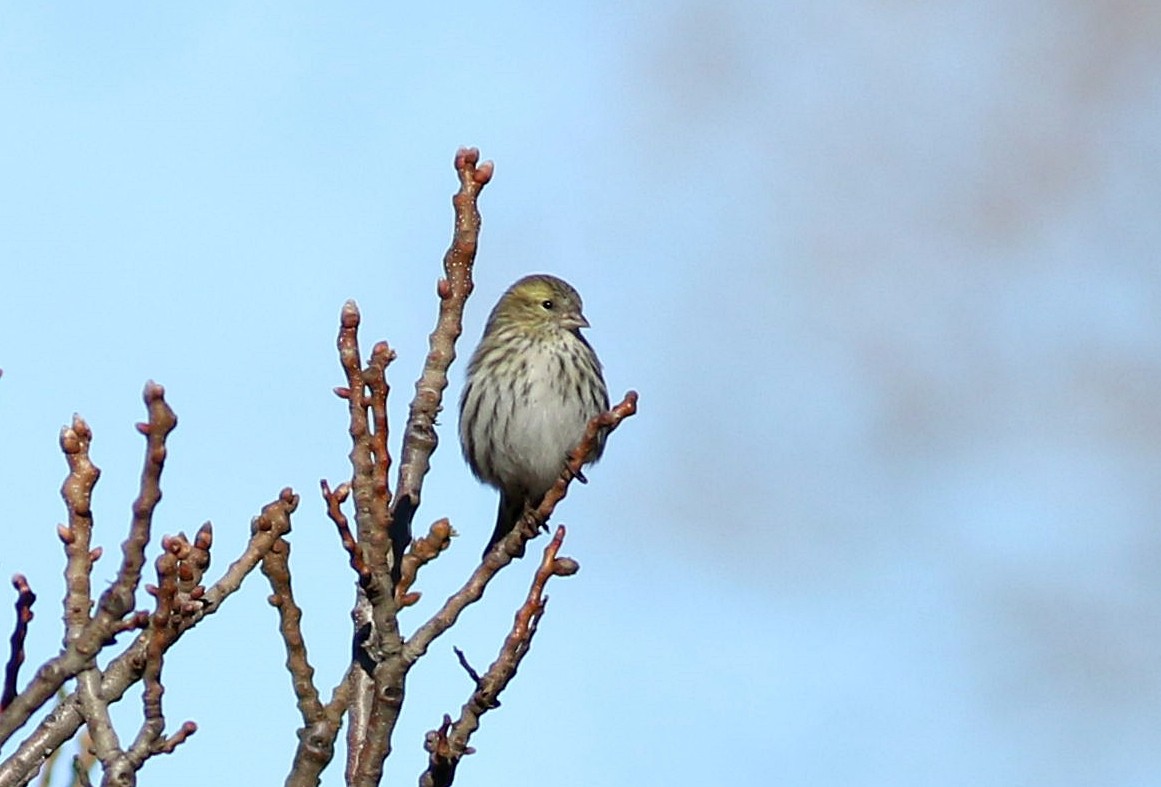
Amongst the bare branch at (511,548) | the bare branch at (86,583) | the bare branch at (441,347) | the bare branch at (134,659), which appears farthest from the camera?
the bare branch at (441,347)

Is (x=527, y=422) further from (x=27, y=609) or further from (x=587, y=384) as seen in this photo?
(x=27, y=609)

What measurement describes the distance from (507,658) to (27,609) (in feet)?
3.37

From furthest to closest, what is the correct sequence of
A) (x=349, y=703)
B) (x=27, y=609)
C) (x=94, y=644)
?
(x=349, y=703) < (x=27, y=609) < (x=94, y=644)

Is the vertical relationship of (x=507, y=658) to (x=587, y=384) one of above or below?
below

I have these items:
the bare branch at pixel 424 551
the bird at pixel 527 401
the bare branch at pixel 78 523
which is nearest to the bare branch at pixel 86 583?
the bare branch at pixel 78 523

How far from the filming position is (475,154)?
184 inches

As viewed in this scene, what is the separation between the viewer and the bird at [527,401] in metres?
7.64

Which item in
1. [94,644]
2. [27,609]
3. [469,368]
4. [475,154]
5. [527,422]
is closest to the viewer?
[94,644]

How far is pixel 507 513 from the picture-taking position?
8031mm

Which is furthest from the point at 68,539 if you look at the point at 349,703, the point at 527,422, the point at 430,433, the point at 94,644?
the point at 527,422

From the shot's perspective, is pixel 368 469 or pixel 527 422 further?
pixel 527 422

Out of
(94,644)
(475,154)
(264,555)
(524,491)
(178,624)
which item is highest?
(524,491)

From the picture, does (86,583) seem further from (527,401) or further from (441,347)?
(527,401)

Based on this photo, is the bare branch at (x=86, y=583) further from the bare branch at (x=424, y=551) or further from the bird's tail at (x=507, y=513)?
the bird's tail at (x=507, y=513)
